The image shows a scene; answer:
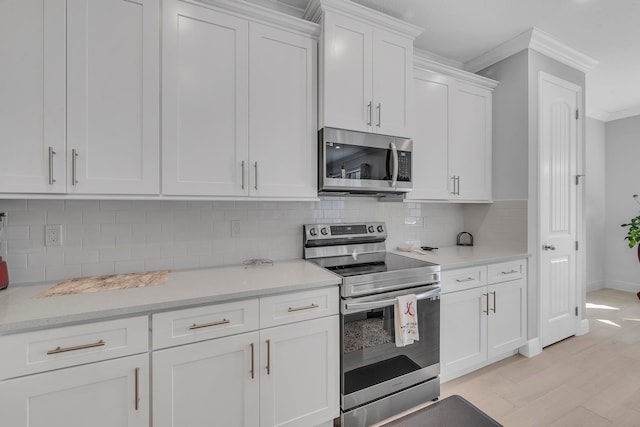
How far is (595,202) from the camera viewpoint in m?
4.53

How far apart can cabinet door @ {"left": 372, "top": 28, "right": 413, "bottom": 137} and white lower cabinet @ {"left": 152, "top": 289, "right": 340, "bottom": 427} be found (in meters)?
1.32

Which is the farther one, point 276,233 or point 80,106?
point 276,233

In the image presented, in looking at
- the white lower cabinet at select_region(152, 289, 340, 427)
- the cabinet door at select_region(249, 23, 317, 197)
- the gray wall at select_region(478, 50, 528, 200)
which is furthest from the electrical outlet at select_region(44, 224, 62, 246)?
the gray wall at select_region(478, 50, 528, 200)

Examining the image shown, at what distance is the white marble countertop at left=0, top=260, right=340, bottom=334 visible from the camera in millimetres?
1113

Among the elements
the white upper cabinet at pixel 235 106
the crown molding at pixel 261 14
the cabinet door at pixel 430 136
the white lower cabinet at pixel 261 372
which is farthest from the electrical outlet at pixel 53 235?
the cabinet door at pixel 430 136

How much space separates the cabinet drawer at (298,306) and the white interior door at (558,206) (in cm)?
228

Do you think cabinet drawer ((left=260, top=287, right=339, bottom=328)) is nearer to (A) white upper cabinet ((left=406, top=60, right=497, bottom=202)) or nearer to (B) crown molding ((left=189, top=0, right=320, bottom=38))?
(A) white upper cabinet ((left=406, top=60, right=497, bottom=202))

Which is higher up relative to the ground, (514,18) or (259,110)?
(514,18)

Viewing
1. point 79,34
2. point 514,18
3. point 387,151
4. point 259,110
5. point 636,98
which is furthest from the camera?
point 636,98

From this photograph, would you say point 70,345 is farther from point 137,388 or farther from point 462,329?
point 462,329

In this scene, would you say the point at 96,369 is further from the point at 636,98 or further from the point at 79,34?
the point at 636,98

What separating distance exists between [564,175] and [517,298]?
1395 millimetres

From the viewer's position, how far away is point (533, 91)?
2.63 m

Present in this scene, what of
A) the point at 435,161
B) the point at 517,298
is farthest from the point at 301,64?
the point at 517,298
